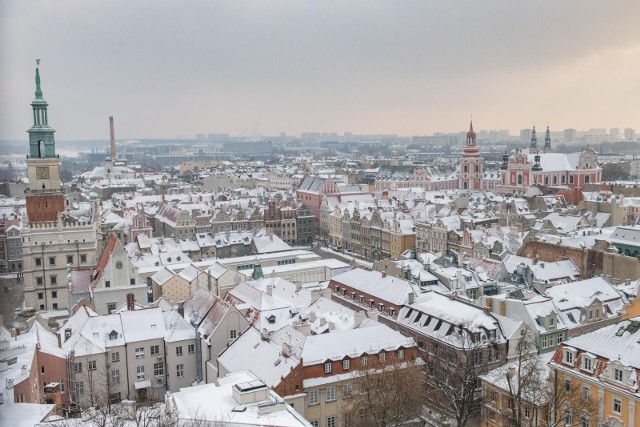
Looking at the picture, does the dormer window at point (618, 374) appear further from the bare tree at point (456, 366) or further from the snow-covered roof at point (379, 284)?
the snow-covered roof at point (379, 284)

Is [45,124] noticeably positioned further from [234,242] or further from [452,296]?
[452,296]

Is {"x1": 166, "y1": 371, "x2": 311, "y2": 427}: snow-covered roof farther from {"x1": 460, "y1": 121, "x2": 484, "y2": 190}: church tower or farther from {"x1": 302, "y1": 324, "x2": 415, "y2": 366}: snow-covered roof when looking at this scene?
{"x1": 460, "y1": 121, "x2": 484, "y2": 190}: church tower

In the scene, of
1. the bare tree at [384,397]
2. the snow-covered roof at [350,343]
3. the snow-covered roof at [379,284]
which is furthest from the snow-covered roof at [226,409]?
the snow-covered roof at [379,284]

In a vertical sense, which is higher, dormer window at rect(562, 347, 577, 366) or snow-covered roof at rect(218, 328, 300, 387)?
dormer window at rect(562, 347, 577, 366)

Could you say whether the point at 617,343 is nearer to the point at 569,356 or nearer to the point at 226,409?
the point at 569,356

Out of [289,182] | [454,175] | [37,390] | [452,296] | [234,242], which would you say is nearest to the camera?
[37,390]

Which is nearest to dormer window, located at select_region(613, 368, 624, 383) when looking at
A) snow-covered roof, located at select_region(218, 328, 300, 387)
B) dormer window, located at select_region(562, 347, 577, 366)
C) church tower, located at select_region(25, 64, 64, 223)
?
dormer window, located at select_region(562, 347, 577, 366)

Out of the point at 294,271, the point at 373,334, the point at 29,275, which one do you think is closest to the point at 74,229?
the point at 29,275
